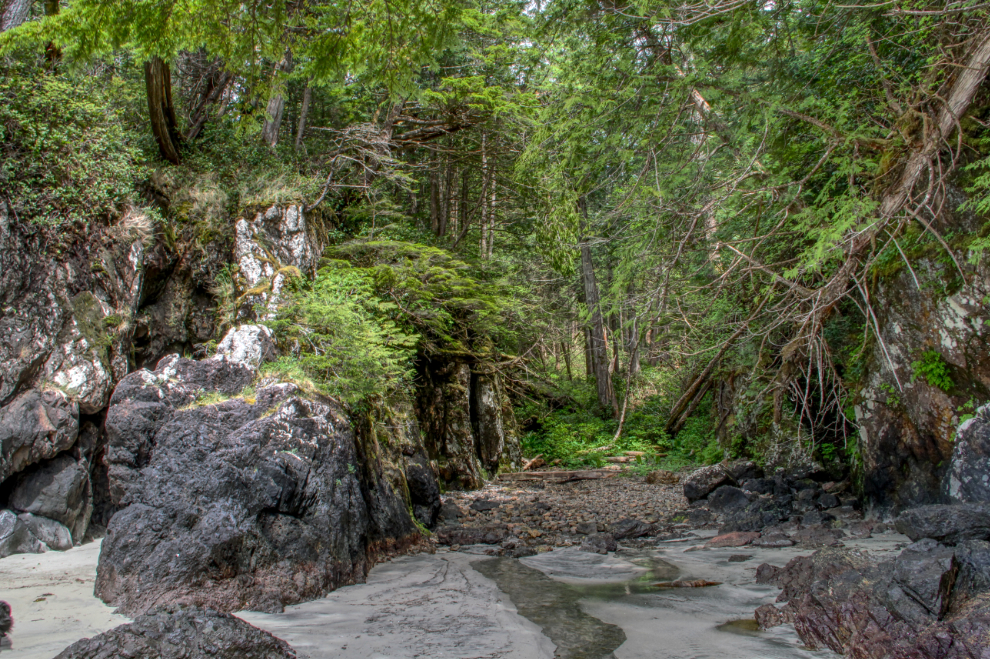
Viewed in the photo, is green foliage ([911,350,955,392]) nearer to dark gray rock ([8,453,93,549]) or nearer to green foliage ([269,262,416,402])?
green foliage ([269,262,416,402])

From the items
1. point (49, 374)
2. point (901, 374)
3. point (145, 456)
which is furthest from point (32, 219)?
point (901, 374)

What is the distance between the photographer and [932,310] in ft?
22.5

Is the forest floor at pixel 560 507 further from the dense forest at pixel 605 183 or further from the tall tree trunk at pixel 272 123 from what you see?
the tall tree trunk at pixel 272 123

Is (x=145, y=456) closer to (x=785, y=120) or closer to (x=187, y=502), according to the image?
(x=187, y=502)

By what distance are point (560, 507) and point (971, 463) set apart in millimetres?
6192

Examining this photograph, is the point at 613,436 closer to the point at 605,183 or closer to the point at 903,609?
the point at 605,183

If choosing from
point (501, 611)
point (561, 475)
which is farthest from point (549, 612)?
point (561, 475)

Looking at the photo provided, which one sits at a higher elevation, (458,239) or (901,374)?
(458,239)

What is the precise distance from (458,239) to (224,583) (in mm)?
12480

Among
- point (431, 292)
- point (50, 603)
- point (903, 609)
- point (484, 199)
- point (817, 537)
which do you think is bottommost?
point (817, 537)

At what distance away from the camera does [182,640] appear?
2947mm

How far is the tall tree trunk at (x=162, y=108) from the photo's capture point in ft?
32.0

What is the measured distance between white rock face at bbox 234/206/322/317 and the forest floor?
5.17 meters

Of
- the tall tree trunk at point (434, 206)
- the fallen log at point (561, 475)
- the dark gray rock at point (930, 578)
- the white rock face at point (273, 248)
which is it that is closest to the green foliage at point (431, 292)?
the white rock face at point (273, 248)
